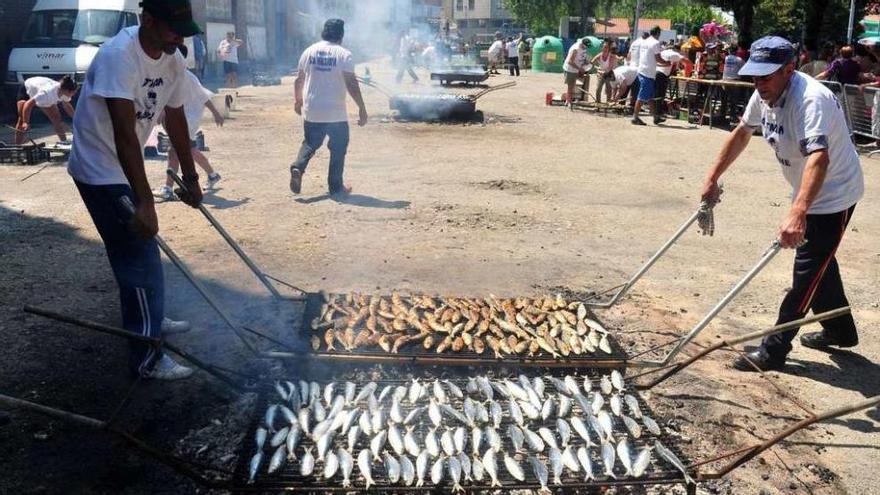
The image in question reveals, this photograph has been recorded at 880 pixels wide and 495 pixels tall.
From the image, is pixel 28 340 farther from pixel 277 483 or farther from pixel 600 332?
pixel 600 332

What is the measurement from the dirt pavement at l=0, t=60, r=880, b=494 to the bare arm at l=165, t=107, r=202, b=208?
103 cm

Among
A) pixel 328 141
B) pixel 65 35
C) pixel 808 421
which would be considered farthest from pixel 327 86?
pixel 65 35


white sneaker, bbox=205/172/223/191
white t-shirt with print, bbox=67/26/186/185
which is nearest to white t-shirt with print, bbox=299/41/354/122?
white sneaker, bbox=205/172/223/191

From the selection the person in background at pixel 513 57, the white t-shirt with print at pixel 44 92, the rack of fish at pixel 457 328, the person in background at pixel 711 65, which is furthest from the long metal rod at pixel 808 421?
the person in background at pixel 513 57

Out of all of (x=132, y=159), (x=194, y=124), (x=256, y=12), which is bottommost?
(x=194, y=124)

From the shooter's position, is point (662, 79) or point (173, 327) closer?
point (173, 327)

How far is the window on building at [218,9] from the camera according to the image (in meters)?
28.1

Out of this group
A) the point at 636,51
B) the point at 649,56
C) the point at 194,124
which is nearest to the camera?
the point at 194,124

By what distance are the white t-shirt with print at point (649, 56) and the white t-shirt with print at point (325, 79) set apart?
962 cm

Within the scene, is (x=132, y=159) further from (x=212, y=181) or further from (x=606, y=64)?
(x=606, y=64)

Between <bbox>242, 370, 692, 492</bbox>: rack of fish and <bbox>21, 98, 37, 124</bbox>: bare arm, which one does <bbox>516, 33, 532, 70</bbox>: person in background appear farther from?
<bbox>242, 370, 692, 492</bbox>: rack of fish

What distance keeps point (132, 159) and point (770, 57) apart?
11.6ft

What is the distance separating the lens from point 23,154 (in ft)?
33.2

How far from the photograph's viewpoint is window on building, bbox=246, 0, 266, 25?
33.4m
